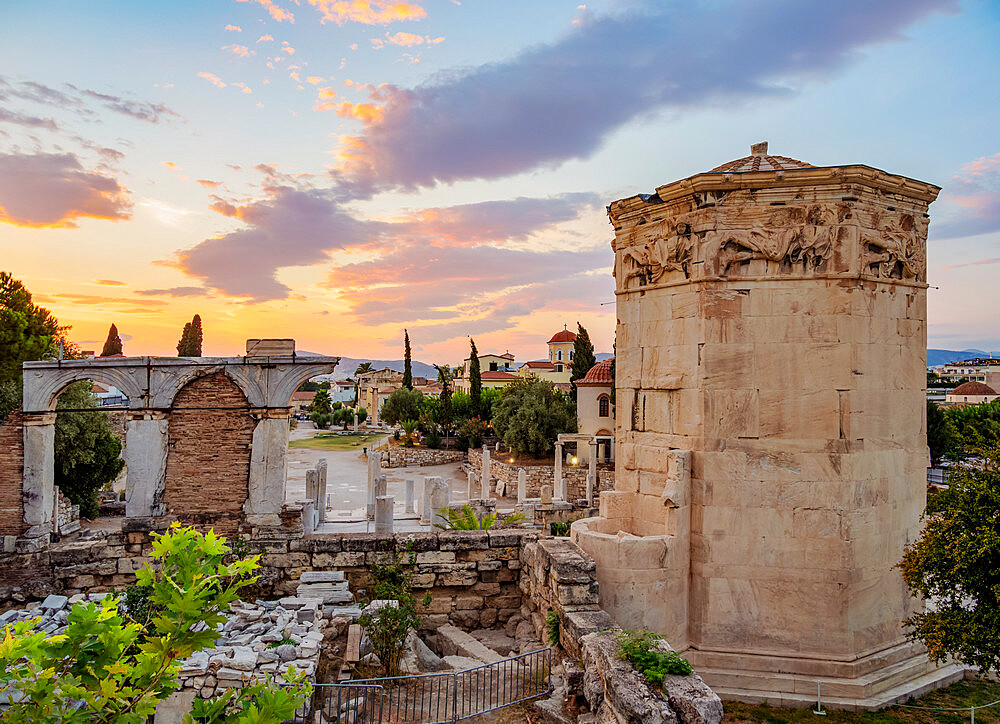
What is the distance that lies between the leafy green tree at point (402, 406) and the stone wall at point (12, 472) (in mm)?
41417

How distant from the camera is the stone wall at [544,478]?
29.4 meters

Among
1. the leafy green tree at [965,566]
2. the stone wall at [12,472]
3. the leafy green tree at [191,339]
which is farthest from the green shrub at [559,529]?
the leafy green tree at [191,339]

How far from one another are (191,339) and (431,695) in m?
44.4

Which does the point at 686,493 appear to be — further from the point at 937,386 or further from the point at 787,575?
the point at 937,386

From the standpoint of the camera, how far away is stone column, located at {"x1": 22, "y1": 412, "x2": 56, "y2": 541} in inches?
384

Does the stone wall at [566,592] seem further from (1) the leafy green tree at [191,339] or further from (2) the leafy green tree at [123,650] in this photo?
(1) the leafy green tree at [191,339]

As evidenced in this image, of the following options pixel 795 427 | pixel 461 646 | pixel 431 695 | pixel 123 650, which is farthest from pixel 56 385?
pixel 795 427

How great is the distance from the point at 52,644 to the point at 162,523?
25.6 feet

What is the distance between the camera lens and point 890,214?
8086mm

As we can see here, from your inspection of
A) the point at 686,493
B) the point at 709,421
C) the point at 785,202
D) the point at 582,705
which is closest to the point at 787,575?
the point at 686,493

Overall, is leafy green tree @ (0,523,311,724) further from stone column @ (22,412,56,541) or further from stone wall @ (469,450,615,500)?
stone wall @ (469,450,615,500)

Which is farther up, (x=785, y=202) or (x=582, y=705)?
(x=785, y=202)

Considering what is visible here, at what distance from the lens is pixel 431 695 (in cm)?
683

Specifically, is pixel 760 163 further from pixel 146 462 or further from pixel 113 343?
pixel 113 343
